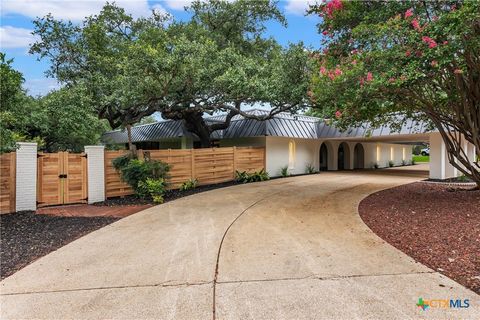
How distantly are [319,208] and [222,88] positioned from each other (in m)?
5.39

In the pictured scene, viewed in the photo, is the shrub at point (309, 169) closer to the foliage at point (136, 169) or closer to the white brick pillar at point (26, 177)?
the foliage at point (136, 169)

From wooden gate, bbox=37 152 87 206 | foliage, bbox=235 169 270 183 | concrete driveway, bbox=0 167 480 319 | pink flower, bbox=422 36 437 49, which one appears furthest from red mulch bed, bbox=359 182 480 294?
wooden gate, bbox=37 152 87 206

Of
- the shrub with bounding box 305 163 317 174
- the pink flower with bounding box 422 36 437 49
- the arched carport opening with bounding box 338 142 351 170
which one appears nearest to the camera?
the pink flower with bounding box 422 36 437 49

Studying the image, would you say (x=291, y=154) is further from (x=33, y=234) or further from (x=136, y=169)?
(x=33, y=234)

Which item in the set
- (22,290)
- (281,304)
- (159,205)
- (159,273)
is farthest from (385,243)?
(159,205)

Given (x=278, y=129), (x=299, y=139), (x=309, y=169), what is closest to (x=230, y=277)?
(x=278, y=129)

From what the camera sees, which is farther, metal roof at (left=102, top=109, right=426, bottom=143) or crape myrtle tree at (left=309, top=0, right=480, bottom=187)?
metal roof at (left=102, top=109, right=426, bottom=143)

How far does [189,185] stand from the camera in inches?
446

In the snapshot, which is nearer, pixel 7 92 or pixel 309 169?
pixel 7 92

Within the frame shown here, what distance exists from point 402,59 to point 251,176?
9.08 meters

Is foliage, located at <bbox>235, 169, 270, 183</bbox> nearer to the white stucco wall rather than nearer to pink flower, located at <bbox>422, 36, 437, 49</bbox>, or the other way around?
the white stucco wall

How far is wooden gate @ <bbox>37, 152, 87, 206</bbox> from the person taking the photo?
8078 mm

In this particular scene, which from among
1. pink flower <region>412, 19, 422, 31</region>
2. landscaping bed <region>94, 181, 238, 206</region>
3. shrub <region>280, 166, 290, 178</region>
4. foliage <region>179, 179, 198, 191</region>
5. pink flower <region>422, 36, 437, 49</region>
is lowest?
landscaping bed <region>94, 181, 238, 206</region>

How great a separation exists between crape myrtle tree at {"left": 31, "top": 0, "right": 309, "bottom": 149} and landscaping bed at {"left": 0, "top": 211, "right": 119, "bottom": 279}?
365 centimetres
